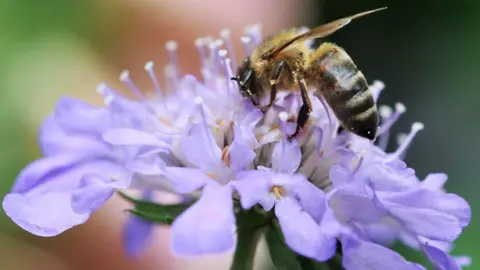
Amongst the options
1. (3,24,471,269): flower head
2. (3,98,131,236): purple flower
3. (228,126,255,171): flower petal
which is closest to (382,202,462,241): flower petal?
(3,24,471,269): flower head

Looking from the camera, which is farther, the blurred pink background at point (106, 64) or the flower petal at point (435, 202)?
the blurred pink background at point (106, 64)

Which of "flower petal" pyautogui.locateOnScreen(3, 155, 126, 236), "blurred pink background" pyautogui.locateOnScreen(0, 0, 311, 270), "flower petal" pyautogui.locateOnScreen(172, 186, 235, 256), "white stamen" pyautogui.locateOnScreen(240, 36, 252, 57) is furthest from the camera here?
"blurred pink background" pyautogui.locateOnScreen(0, 0, 311, 270)

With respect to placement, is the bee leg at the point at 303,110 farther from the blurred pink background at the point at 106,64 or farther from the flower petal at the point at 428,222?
the blurred pink background at the point at 106,64

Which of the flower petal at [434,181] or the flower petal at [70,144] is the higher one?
the flower petal at [70,144]

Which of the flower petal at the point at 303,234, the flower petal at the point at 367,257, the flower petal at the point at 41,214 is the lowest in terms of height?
the flower petal at the point at 367,257

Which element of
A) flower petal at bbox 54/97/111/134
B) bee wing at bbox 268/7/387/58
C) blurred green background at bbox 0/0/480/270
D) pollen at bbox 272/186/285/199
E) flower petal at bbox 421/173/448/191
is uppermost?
bee wing at bbox 268/7/387/58

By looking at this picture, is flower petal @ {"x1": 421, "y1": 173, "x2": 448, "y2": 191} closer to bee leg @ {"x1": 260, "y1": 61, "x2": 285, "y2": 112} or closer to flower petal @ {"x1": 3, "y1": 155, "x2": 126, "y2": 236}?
bee leg @ {"x1": 260, "y1": 61, "x2": 285, "y2": 112}

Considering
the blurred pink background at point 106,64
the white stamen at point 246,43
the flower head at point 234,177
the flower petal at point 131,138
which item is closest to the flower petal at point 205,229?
the flower head at point 234,177

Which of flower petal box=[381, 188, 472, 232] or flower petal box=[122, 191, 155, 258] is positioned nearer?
flower petal box=[381, 188, 472, 232]
